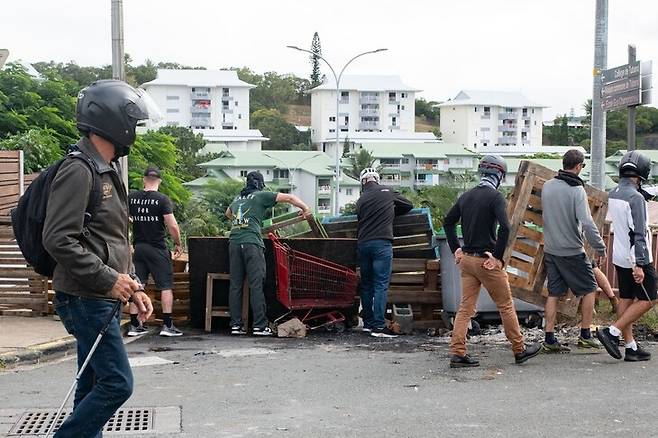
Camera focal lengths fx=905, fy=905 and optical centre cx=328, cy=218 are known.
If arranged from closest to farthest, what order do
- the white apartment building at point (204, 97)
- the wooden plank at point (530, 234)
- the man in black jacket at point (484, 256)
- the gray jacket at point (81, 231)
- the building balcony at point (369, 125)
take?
the gray jacket at point (81, 231), the man in black jacket at point (484, 256), the wooden plank at point (530, 234), the white apartment building at point (204, 97), the building balcony at point (369, 125)

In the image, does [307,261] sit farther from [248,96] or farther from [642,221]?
[248,96]

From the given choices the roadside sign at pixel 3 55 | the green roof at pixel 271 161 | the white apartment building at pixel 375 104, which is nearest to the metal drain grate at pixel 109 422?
the roadside sign at pixel 3 55

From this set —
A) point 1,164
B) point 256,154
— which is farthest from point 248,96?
point 1,164

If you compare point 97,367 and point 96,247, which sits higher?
point 96,247

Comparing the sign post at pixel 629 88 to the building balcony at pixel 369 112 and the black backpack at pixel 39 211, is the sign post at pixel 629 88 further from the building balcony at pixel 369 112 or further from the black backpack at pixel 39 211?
the building balcony at pixel 369 112

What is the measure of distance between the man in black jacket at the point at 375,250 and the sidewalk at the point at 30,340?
3371mm

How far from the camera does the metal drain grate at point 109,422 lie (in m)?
6.17

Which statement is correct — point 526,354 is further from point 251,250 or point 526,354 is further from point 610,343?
point 251,250

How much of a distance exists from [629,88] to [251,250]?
5.42 metres

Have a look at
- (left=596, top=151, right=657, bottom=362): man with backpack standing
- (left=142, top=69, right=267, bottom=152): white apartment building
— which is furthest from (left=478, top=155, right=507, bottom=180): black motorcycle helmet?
(left=142, top=69, right=267, bottom=152): white apartment building

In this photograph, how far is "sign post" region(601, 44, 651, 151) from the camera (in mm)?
11602

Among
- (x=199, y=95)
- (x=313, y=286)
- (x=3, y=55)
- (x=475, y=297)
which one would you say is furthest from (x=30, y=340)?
(x=199, y=95)

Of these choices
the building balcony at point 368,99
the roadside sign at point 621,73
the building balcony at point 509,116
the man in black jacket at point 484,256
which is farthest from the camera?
the building balcony at point 509,116

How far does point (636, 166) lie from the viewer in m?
8.55
